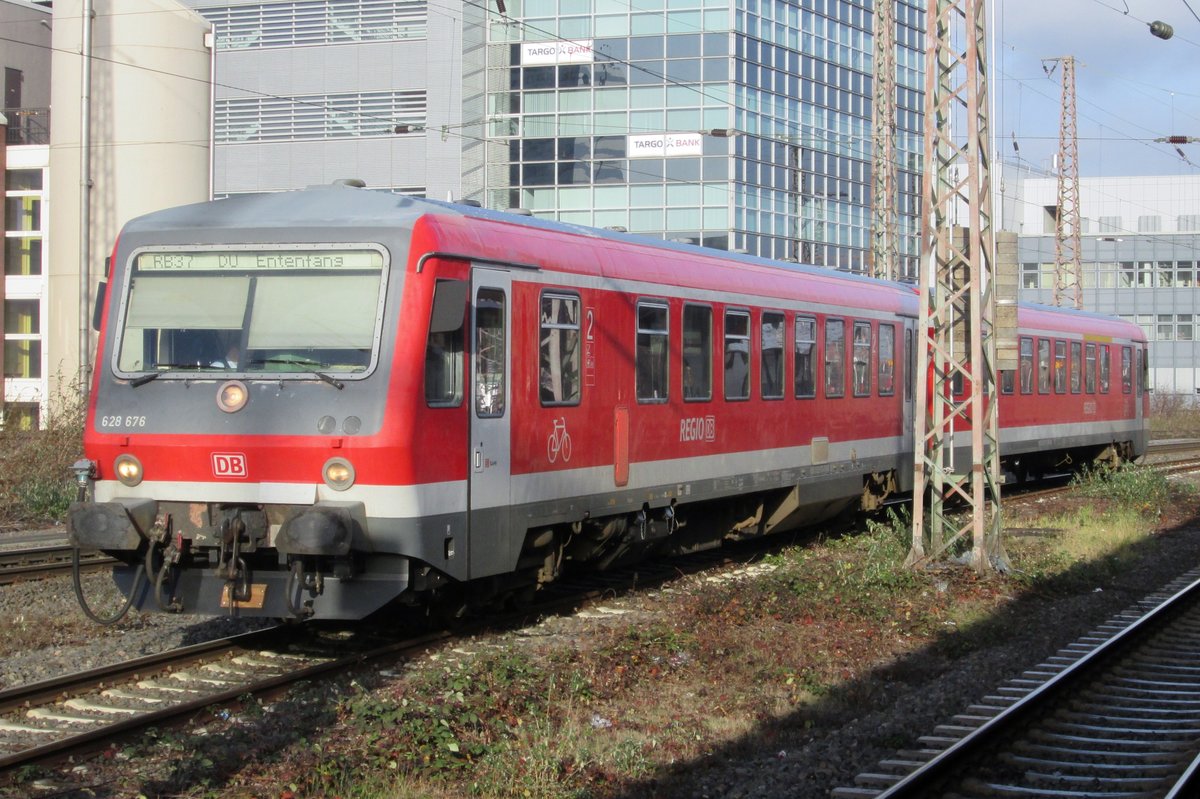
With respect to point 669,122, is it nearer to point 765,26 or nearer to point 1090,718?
point 765,26

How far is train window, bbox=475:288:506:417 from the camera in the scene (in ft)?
32.4

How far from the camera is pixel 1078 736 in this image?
8039 millimetres

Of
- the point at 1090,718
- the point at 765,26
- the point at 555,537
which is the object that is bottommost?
Answer: the point at 1090,718

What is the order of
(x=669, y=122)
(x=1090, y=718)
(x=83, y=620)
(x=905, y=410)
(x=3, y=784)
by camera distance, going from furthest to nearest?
(x=669, y=122)
(x=905, y=410)
(x=83, y=620)
(x=1090, y=718)
(x=3, y=784)

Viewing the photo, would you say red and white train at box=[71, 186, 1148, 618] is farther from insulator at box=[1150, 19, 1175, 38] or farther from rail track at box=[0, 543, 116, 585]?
insulator at box=[1150, 19, 1175, 38]

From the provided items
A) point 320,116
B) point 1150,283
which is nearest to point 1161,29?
point 320,116

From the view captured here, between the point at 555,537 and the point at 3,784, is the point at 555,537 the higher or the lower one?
the higher one

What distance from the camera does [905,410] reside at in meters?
18.3

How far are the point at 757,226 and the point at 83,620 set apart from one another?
4377 cm

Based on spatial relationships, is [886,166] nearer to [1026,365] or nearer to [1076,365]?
[1076,365]

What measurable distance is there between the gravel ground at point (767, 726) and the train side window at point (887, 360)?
4165mm

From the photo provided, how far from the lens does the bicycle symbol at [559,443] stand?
10.8 m

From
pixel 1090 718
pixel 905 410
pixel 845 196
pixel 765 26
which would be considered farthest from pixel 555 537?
pixel 845 196

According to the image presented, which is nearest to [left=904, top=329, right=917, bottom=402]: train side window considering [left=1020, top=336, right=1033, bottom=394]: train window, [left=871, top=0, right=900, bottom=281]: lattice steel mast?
[left=1020, top=336, right=1033, bottom=394]: train window
